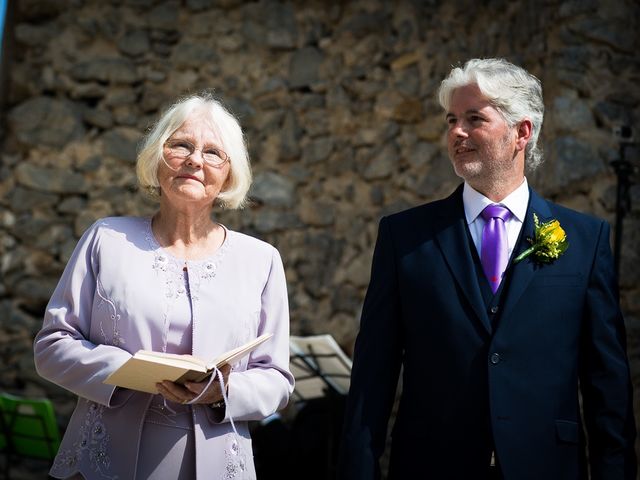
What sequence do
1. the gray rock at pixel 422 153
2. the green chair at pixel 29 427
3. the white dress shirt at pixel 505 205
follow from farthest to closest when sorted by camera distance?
1. the gray rock at pixel 422 153
2. the green chair at pixel 29 427
3. the white dress shirt at pixel 505 205

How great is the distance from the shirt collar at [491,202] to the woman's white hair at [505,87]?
201 mm

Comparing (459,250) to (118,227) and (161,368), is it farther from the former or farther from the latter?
(118,227)

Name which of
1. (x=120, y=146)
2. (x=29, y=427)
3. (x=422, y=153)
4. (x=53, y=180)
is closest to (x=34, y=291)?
(x=53, y=180)

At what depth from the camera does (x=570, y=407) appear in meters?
2.47

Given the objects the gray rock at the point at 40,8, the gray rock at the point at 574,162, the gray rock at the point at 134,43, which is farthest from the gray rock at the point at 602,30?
the gray rock at the point at 40,8

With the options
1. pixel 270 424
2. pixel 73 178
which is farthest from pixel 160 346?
pixel 73 178

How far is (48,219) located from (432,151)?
2.66 meters

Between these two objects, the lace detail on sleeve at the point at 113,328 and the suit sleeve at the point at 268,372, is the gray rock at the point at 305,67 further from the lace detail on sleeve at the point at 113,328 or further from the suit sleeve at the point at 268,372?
the lace detail on sleeve at the point at 113,328

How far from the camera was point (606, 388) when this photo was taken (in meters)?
2.48

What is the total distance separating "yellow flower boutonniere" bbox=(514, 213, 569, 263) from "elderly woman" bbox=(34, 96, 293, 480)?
2.62ft

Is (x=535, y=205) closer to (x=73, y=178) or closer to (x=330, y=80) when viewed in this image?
(x=330, y=80)

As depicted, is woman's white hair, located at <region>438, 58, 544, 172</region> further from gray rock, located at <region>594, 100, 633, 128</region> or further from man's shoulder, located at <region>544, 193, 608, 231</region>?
gray rock, located at <region>594, 100, 633, 128</region>

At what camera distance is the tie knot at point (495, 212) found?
103 inches

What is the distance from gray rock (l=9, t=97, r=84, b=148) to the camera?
233 inches
